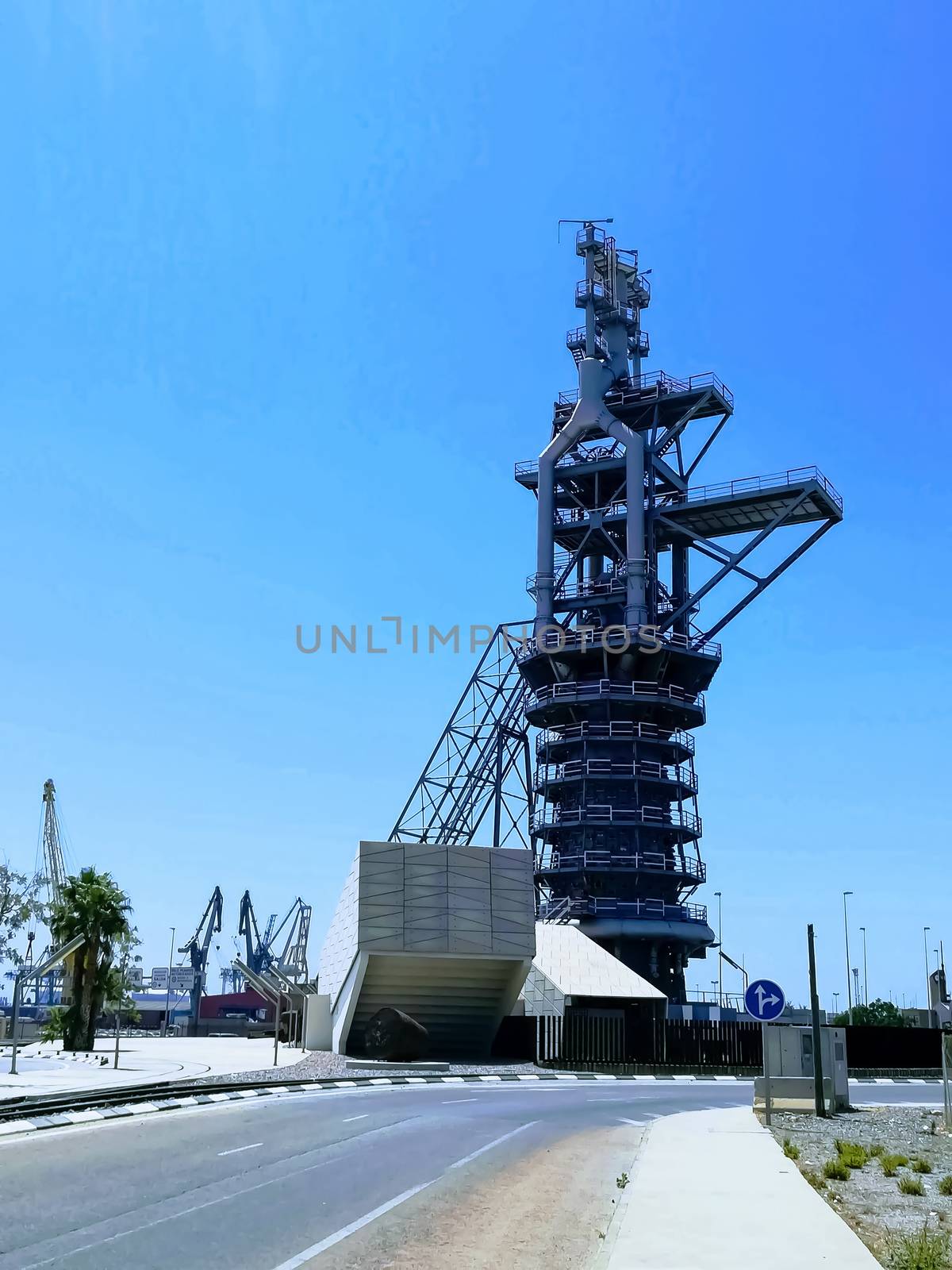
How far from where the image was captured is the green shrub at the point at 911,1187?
16125 millimetres

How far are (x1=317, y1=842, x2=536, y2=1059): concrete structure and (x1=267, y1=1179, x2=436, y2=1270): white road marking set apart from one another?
35494 mm

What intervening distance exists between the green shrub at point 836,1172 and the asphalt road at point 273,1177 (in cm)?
353

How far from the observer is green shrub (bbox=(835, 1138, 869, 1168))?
18.7 metres

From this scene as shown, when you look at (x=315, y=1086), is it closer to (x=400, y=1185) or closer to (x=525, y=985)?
(x=400, y=1185)

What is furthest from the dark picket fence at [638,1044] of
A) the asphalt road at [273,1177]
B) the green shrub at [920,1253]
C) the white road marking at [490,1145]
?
the green shrub at [920,1253]

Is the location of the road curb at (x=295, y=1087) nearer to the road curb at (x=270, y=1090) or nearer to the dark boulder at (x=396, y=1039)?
the road curb at (x=270, y=1090)

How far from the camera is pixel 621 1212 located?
45.3ft

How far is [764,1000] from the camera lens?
2422 centimetres

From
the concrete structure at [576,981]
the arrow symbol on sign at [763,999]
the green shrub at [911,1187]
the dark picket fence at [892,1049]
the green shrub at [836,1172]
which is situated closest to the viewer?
the green shrub at [911,1187]

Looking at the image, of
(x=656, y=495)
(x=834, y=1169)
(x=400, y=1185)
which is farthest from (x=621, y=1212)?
(x=656, y=495)

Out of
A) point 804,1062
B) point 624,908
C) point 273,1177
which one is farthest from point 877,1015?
Answer: point 273,1177

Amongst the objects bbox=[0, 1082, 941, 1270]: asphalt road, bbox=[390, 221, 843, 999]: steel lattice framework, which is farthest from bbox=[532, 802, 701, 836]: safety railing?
bbox=[0, 1082, 941, 1270]: asphalt road

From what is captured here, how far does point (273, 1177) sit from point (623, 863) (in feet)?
195

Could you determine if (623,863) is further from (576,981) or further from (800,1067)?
(800,1067)
